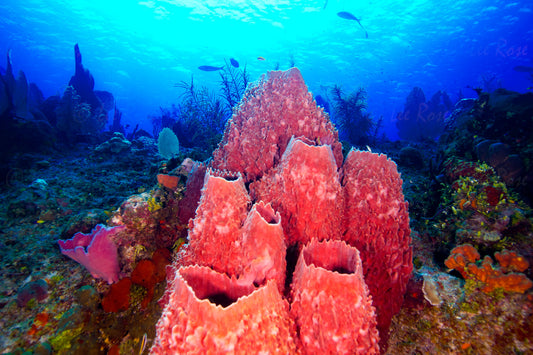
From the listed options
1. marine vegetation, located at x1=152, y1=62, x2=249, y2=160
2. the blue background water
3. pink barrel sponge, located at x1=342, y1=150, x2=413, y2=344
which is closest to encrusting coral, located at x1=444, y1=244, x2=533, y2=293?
pink barrel sponge, located at x1=342, y1=150, x2=413, y2=344

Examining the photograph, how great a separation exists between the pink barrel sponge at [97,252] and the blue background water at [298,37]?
25.8 meters

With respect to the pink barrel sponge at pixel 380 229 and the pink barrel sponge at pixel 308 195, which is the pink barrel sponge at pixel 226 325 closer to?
the pink barrel sponge at pixel 308 195

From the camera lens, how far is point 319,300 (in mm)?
1507

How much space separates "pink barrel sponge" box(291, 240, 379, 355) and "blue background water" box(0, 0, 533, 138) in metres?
26.1

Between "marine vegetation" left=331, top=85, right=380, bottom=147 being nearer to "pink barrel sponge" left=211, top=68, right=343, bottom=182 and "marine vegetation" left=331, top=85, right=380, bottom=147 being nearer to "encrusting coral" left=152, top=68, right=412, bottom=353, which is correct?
"pink barrel sponge" left=211, top=68, right=343, bottom=182

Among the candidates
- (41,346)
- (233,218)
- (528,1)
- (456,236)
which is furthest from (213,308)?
(528,1)

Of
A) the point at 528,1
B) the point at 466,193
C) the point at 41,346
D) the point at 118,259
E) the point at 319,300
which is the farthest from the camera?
the point at 528,1

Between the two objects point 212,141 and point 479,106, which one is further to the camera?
point 212,141

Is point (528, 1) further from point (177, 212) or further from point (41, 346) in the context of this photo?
point (41, 346)

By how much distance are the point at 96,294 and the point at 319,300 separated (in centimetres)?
306

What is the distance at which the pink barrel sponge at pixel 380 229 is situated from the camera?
7.50ft

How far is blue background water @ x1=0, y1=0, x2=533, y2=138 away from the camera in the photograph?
92.7 feet

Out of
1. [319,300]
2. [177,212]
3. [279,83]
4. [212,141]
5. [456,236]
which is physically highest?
[279,83]

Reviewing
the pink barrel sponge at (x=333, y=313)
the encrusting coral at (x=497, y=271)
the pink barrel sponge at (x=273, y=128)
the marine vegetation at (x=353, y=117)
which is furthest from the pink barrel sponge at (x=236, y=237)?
the marine vegetation at (x=353, y=117)
